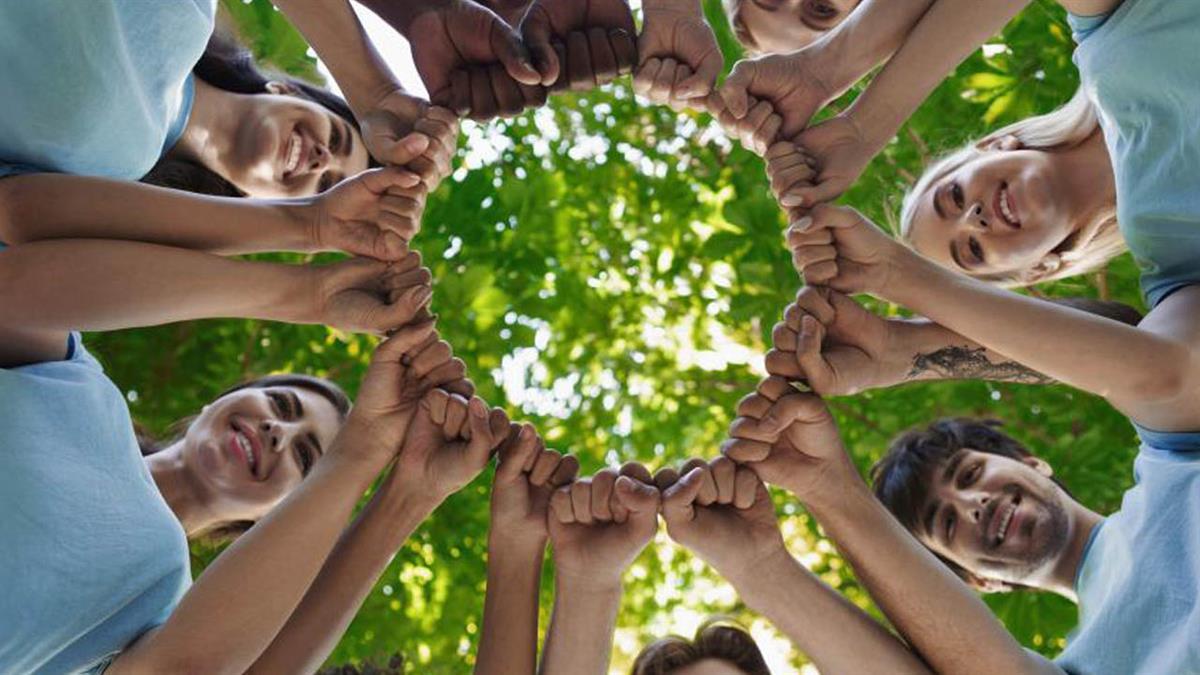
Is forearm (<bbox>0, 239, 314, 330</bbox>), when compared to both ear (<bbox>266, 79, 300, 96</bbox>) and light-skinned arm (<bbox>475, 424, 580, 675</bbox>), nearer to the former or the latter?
light-skinned arm (<bbox>475, 424, 580, 675</bbox>)

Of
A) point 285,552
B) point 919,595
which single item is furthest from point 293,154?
point 919,595

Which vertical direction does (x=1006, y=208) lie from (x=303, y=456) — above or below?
above

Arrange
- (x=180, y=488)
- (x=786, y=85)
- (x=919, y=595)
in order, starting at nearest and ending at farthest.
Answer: (x=919, y=595), (x=786, y=85), (x=180, y=488)

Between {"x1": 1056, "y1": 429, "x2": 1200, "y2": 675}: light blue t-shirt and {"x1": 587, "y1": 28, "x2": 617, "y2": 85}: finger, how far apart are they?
1566 mm

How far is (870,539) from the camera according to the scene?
3037 millimetres

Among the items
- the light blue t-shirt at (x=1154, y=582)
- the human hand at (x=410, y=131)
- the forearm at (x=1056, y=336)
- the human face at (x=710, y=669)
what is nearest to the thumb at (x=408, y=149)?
the human hand at (x=410, y=131)

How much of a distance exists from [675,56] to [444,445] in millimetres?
1171

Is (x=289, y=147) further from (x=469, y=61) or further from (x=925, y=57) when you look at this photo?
(x=925, y=57)

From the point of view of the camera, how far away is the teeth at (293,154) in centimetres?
370

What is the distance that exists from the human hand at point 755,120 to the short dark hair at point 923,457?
1.16 metres

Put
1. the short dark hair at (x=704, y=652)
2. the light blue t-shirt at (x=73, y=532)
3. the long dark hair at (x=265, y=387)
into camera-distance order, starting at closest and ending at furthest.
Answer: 1. the light blue t-shirt at (x=73, y=532)
2. the short dark hair at (x=704, y=652)
3. the long dark hair at (x=265, y=387)

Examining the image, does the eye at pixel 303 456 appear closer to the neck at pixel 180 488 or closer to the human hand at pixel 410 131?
the neck at pixel 180 488

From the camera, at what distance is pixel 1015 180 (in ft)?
11.4

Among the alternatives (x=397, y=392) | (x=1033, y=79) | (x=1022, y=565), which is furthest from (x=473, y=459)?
(x=1033, y=79)
